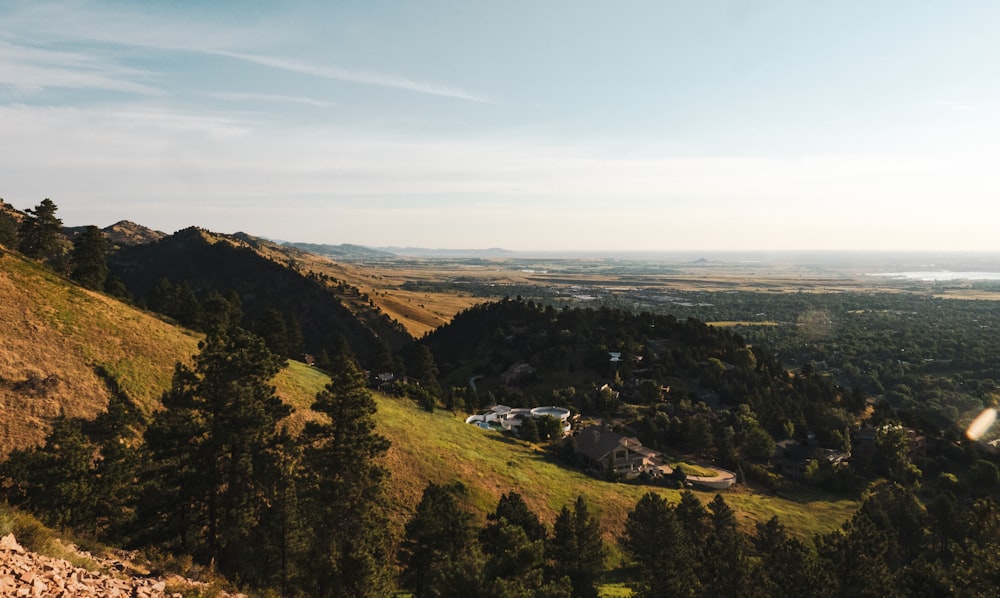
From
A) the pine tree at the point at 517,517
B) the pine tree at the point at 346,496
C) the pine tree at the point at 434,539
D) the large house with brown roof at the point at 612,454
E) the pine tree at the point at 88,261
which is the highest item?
the pine tree at the point at 88,261

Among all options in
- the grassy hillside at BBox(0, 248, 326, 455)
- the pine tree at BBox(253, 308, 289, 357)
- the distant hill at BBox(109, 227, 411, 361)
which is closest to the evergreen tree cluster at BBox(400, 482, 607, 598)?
the grassy hillside at BBox(0, 248, 326, 455)

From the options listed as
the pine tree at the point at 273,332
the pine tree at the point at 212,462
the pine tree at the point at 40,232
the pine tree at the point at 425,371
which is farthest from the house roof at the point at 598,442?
the pine tree at the point at 40,232

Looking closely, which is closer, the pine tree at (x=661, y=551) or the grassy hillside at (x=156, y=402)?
the pine tree at (x=661, y=551)

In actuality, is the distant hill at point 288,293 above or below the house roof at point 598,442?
above

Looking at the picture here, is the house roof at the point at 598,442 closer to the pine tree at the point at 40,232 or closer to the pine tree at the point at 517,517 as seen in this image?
the pine tree at the point at 517,517

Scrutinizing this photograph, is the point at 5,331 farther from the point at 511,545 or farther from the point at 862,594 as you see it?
the point at 862,594

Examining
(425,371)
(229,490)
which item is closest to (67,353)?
(229,490)
